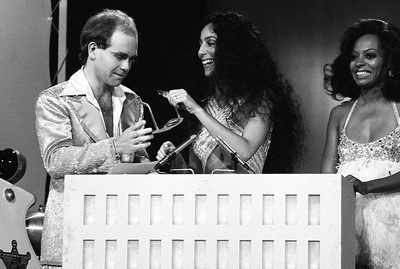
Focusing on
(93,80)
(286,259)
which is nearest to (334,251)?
(286,259)

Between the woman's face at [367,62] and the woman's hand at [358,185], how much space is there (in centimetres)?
49

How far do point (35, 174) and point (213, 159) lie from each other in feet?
3.73

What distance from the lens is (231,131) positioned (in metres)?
2.87

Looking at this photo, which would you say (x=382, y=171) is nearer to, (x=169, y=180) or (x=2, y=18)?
(x=169, y=180)

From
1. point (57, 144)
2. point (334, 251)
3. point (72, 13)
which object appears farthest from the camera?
point (72, 13)

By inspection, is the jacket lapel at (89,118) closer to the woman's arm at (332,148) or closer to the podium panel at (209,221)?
the podium panel at (209,221)

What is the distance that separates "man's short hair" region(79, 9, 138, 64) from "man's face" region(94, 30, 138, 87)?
0.02m

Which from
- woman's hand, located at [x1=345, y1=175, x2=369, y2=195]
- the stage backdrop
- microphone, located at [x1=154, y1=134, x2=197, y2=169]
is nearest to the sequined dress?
woman's hand, located at [x1=345, y1=175, x2=369, y2=195]

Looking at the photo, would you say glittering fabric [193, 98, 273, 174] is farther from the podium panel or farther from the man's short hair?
the podium panel

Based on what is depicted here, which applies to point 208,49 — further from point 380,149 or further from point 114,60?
point 380,149

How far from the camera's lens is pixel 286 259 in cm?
189

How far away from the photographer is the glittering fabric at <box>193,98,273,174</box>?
2.96 meters

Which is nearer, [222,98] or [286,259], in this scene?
[286,259]

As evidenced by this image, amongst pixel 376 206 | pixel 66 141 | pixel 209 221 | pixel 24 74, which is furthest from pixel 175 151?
pixel 24 74
